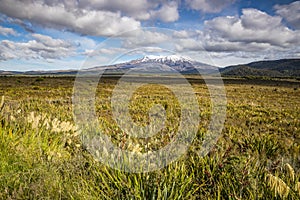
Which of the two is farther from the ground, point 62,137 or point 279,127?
point 62,137

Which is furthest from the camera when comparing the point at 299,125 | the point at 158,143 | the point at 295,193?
the point at 299,125

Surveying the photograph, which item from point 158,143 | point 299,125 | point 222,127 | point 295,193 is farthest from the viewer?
point 299,125

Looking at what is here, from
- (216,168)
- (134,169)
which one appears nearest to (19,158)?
(134,169)

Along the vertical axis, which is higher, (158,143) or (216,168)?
(216,168)

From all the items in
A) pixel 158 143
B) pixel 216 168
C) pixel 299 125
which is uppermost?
pixel 216 168

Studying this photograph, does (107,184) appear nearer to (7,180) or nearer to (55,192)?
(55,192)

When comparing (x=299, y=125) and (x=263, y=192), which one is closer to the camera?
(x=263, y=192)

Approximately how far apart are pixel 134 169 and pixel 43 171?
46.8 inches

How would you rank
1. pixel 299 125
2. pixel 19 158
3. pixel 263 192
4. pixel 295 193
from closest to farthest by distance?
1. pixel 295 193
2. pixel 263 192
3. pixel 19 158
4. pixel 299 125

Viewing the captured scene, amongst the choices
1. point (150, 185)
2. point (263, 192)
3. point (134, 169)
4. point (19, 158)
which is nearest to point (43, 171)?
point (19, 158)

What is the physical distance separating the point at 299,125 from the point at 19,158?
40.9ft

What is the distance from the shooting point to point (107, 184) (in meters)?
3.45

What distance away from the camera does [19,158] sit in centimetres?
388

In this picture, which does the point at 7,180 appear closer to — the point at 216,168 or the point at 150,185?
the point at 150,185
